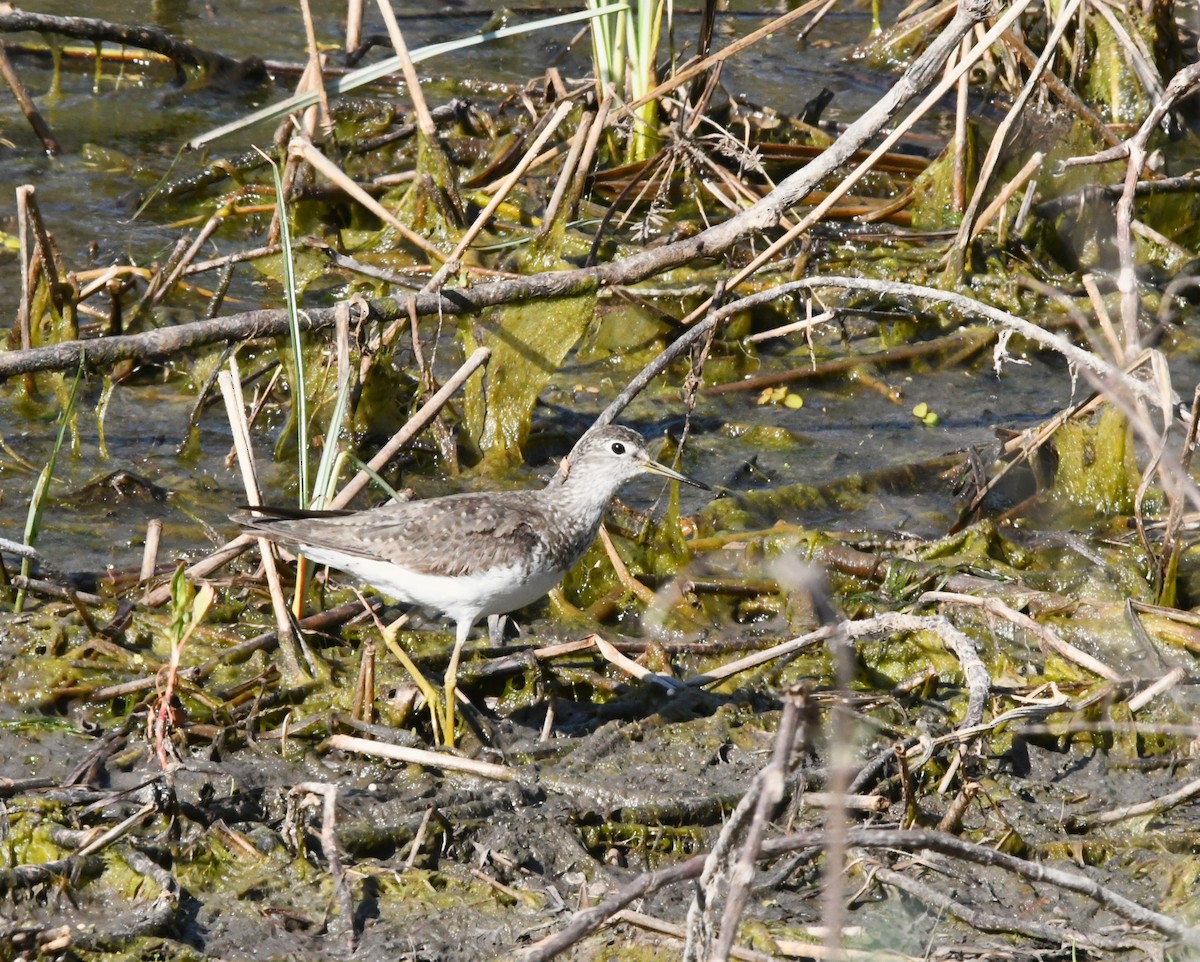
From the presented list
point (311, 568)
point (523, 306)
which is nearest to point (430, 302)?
point (523, 306)

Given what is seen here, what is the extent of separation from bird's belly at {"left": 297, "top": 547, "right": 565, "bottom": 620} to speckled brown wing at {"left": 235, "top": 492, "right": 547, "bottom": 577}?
28 mm

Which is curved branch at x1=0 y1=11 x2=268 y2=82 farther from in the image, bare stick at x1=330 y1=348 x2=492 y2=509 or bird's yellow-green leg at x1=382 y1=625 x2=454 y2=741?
bird's yellow-green leg at x1=382 y1=625 x2=454 y2=741

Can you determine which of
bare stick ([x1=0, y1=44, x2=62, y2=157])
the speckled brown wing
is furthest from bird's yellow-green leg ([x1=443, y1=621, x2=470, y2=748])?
bare stick ([x1=0, y1=44, x2=62, y2=157])

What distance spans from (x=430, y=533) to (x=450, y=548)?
0.36 feet

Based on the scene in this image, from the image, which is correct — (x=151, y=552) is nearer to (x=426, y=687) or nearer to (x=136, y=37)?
(x=426, y=687)

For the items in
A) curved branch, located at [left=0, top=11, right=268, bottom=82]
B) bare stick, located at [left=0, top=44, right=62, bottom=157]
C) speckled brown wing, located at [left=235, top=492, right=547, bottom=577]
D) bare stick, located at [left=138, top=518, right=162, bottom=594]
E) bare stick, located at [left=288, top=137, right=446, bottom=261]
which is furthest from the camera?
bare stick, located at [left=0, top=44, right=62, bottom=157]

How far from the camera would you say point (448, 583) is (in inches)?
193

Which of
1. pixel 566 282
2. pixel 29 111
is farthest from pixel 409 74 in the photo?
pixel 29 111

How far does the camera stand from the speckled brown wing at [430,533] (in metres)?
4.86

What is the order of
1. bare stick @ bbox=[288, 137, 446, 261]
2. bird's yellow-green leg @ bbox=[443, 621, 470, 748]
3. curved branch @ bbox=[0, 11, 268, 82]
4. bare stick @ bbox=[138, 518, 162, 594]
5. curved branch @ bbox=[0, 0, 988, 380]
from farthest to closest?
curved branch @ bbox=[0, 11, 268, 82] → bare stick @ bbox=[288, 137, 446, 261] → bare stick @ bbox=[138, 518, 162, 594] → curved branch @ bbox=[0, 0, 988, 380] → bird's yellow-green leg @ bbox=[443, 621, 470, 748]

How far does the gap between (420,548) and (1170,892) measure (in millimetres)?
2644

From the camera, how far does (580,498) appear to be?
541cm

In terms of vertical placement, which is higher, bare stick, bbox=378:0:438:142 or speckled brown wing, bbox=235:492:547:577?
bare stick, bbox=378:0:438:142

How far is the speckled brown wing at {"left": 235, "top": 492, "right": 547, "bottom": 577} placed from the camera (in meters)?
4.86
